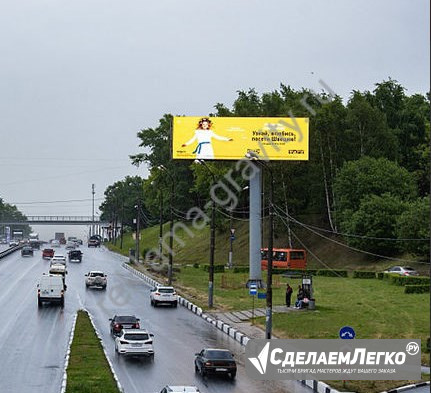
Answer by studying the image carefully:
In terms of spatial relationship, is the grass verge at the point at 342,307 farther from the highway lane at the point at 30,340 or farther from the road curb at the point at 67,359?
the highway lane at the point at 30,340

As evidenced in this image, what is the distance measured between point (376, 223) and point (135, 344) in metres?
47.3

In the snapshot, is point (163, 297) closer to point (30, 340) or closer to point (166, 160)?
point (30, 340)

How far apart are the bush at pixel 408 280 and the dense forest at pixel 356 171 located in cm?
645

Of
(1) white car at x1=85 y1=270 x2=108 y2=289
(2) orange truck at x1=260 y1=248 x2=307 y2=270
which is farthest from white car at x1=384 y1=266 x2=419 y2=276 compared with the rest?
(1) white car at x1=85 y1=270 x2=108 y2=289

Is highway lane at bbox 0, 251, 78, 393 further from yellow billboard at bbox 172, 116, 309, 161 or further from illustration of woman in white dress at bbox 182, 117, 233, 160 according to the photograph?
yellow billboard at bbox 172, 116, 309, 161

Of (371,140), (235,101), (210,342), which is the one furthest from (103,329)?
(235,101)

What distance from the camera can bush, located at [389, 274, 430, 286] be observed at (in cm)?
5878

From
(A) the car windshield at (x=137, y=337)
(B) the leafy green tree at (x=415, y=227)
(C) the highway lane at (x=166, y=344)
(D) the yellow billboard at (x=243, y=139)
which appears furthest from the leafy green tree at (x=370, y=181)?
(A) the car windshield at (x=137, y=337)

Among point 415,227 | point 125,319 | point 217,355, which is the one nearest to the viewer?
point 217,355

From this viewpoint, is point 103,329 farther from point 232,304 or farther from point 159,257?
point 159,257

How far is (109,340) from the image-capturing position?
39156mm

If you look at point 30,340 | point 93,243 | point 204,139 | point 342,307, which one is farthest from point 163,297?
point 93,243

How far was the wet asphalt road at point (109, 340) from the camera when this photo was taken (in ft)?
92.5

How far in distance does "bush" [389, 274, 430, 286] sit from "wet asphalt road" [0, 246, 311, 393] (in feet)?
62.0
